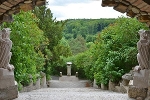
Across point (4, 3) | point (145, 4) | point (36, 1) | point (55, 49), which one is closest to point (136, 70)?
point (145, 4)

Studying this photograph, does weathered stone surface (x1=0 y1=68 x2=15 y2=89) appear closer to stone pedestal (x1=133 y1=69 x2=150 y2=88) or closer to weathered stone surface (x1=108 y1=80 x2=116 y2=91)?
stone pedestal (x1=133 y1=69 x2=150 y2=88)

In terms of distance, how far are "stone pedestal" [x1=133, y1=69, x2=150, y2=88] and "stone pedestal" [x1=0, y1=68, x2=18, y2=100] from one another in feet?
8.48

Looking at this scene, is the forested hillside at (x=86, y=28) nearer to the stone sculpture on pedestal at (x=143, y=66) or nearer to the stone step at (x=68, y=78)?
the stone step at (x=68, y=78)

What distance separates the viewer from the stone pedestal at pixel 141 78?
18.4 feet

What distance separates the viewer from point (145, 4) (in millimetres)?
4090

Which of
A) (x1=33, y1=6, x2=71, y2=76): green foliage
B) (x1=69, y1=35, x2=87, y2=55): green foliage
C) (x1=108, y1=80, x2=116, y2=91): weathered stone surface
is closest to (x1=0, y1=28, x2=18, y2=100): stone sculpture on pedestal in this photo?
(x1=108, y1=80, x2=116, y2=91): weathered stone surface

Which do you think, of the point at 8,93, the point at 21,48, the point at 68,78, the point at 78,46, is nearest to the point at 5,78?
the point at 8,93

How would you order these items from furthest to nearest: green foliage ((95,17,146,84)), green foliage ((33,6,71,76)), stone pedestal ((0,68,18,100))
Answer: green foliage ((33,6,71,76)) < green foliage ((95,17,146,84)) < stone pedestal ((0,68,18,100))

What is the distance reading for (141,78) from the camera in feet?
19.0

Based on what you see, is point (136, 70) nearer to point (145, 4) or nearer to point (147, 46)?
point (147, 46)

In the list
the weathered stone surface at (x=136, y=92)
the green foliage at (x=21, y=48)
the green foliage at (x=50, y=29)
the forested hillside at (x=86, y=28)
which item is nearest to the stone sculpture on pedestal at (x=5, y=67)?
the weathered stone surface at (x=136, y=92)

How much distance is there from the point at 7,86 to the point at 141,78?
2734 mm

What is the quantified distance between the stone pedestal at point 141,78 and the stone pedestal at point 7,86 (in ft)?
8.48

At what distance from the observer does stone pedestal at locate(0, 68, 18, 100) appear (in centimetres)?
548
